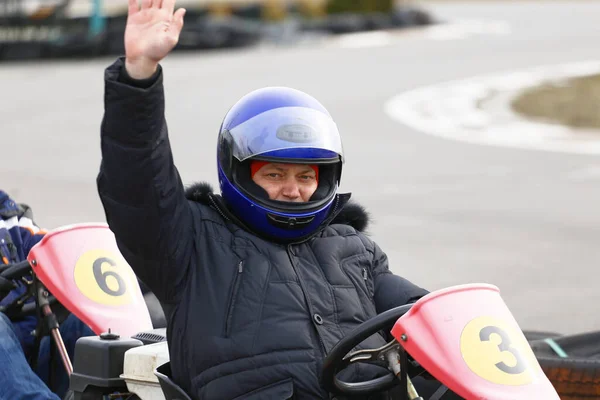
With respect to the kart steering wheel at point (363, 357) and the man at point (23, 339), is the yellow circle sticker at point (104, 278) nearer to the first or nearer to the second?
the man at point (23, 339)

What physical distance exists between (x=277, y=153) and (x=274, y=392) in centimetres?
69

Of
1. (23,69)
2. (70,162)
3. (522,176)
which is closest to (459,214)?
(522,176)

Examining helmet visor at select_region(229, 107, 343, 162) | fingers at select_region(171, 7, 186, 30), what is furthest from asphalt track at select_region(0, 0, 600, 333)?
fingers at select_region(171, 7, 186, 30)

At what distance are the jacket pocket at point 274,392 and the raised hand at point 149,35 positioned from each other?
0.86 m

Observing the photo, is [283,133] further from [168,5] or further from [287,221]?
[168,5]

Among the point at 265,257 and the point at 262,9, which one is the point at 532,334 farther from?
the point at 262,9

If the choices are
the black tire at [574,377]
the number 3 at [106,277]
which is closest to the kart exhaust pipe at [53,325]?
the number 3 at [106,277]

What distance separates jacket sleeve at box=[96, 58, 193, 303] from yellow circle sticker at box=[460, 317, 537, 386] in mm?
803

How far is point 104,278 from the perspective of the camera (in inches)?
177

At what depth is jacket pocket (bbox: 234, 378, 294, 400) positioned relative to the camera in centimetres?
336

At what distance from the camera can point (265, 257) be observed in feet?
11.8

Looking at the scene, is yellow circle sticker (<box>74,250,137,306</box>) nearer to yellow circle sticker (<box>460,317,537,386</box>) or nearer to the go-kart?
the go-kart

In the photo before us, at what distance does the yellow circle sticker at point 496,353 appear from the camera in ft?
10.4

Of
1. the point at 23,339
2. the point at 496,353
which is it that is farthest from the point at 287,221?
the point at 23,339
